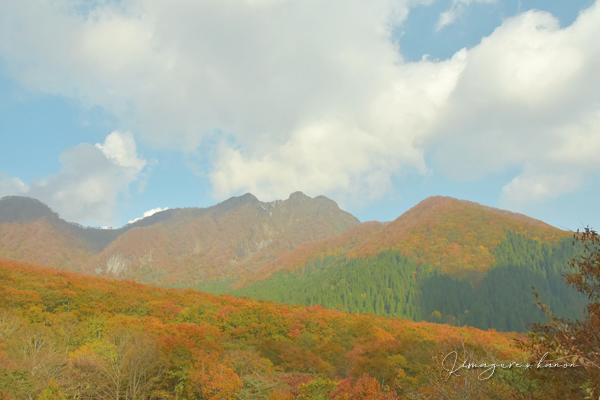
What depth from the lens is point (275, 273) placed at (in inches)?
7013

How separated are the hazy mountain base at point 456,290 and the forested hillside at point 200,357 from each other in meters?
53.6

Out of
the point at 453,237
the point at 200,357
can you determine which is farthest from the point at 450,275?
the point at 200,357

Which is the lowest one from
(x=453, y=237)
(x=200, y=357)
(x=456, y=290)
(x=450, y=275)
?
(x=200, y=357)

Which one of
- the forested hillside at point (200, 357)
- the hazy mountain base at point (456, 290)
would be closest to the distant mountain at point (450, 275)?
the hazy mountain base at point (456, 290)

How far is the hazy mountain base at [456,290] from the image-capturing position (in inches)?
3642

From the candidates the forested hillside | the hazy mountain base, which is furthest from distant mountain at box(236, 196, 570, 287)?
the forested hillside

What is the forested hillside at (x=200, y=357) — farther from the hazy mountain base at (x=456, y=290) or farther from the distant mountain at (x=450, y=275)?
the distant mountain at (x=450, y=275)

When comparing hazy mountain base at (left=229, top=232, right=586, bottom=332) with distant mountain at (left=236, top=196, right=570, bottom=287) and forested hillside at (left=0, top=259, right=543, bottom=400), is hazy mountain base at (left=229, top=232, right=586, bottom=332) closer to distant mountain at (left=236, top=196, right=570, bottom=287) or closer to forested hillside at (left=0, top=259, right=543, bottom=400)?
distant mountain at (left=236, top=196, right=570, bottom=287)

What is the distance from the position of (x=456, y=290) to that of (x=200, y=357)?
320ft

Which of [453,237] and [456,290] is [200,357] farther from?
[453,237]

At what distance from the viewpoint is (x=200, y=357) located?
109ft

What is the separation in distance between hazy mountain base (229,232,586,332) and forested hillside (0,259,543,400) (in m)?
53.6

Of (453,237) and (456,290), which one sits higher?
(453,237)

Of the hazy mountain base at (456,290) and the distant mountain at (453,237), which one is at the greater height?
the distant mountain at (453,237)
